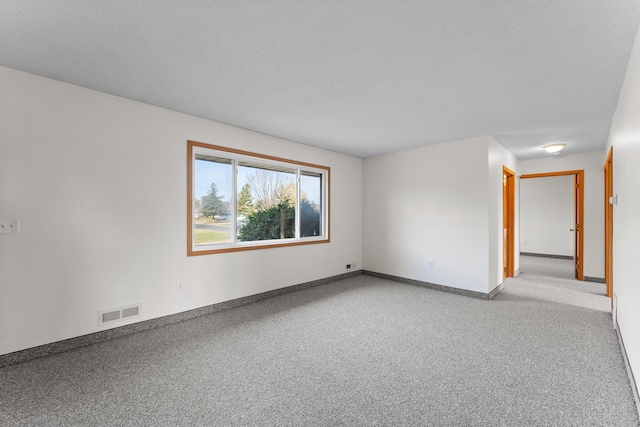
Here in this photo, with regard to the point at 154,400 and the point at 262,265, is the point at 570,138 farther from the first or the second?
the point at 154,400

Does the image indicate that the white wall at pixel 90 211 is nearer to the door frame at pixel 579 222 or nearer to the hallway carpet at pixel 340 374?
the hallway carpet at pixel 340 374

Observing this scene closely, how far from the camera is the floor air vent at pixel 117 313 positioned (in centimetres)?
284

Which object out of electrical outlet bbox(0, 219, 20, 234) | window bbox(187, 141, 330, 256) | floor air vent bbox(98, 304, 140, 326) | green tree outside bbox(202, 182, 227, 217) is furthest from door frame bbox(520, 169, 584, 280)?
electrical outlet bbox(0, 219, 20, 234)

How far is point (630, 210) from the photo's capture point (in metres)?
2.23

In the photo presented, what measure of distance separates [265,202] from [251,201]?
27 cm

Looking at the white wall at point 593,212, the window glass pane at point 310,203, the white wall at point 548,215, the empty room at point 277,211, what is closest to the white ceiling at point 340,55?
the empty room at point 277,211

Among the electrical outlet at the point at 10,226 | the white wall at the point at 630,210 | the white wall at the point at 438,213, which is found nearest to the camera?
the white wall at the point at 630,210

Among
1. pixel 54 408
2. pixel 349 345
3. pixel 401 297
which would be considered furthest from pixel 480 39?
pixel 54 408

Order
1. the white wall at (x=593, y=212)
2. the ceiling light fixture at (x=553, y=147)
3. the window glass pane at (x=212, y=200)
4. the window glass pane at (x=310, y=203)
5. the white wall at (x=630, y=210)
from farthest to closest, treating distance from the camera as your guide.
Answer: the white wall at (x=593, y=212) → the window glass pane at (x=310, y=203) → the ceiling light fixture at (x=553, y=147) → the window glass pane at (x=212, y=200) → the white wall at (x=630, y=210)

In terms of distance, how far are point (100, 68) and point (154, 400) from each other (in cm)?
258

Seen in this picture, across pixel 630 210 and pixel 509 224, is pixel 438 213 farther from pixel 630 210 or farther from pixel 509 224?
pixel 630 210

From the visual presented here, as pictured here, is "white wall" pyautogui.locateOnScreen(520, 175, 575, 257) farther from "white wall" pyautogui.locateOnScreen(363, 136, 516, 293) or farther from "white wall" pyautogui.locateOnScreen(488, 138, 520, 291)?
"white wall" pyautogui.locateOnScreen(488, 138, 520, 291)

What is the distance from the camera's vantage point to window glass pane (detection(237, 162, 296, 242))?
13.7ft

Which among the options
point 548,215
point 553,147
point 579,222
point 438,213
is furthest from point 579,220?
point 548,215
